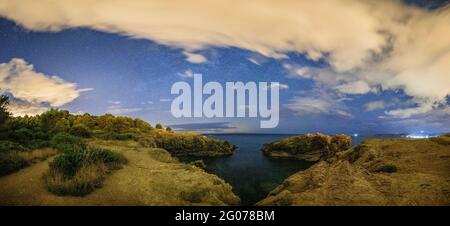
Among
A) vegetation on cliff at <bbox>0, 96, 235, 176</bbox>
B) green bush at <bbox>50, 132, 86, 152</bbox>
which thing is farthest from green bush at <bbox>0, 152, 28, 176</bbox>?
green bush at <bbox>50, 132, 86, 152</bbox>

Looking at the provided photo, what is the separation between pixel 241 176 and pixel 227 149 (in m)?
33.2

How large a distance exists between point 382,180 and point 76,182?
12687 mm

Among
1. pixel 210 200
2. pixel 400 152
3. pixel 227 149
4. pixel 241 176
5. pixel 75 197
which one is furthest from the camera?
pixel 227 149

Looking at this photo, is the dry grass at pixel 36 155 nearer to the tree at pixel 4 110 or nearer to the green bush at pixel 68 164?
the green bush at pixel 68 164

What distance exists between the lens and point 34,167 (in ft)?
51.1

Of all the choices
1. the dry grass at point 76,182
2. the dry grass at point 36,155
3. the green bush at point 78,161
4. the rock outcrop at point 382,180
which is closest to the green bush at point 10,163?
the dry grass at point 36,155

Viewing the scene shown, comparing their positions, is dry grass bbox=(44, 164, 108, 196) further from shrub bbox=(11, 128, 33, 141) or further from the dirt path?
shrub bbox=(11, 128, 33, 141)

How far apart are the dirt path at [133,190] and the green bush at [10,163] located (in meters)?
0.36

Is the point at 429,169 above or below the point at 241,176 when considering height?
above

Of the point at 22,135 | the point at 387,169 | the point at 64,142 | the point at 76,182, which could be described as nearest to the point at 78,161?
the point at 76,182
